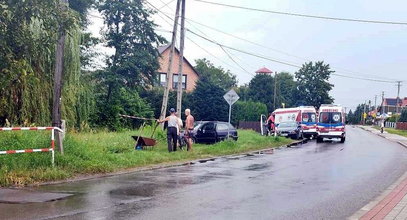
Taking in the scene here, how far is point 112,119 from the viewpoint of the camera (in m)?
35.7

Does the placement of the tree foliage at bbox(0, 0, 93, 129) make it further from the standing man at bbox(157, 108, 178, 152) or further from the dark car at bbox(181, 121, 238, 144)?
the dark car at bbox(181, 121, 238, 144)

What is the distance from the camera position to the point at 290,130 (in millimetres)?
36969

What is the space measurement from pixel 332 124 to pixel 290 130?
3161 millimetres

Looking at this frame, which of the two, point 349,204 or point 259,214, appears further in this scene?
point 349,204

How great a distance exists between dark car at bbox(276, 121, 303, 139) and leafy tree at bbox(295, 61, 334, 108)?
153 feet

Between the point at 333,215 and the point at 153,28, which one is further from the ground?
the point at 153,28

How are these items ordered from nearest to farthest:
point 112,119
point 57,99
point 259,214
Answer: point 259,214 < point 57,99 < point 112,119

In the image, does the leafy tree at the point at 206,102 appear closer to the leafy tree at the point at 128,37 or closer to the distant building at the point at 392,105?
the leafy tree at the point at 128,37

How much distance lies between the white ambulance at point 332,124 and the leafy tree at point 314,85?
154 ft

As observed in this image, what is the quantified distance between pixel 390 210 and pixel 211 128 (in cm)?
1713

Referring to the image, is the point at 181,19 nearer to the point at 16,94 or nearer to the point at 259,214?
the point at 16,94

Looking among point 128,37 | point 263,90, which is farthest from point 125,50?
point 263,90

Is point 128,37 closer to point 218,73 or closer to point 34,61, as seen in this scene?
point 34,61

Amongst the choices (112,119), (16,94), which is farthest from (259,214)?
(112,119)
